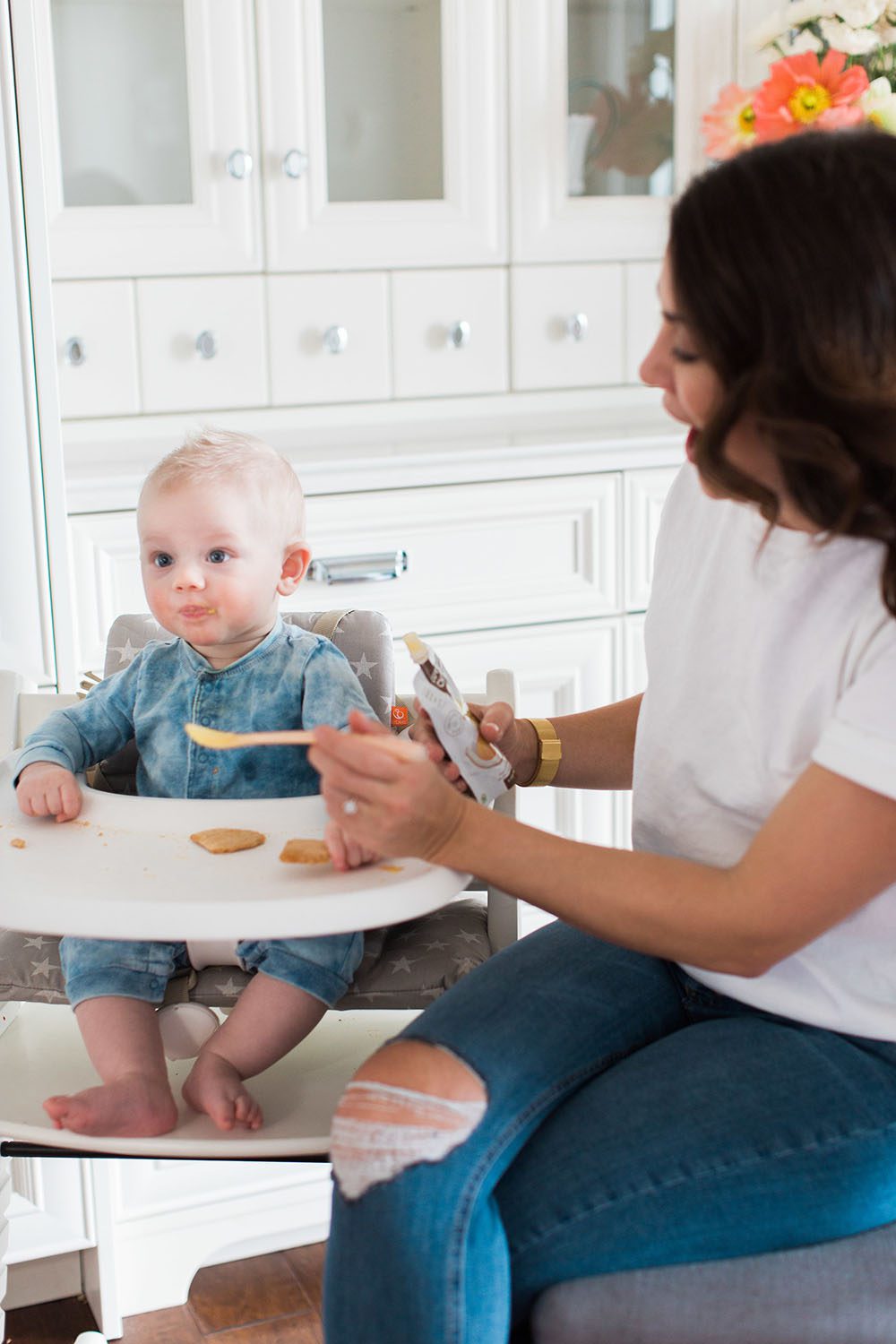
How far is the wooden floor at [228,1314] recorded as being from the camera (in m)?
1.77

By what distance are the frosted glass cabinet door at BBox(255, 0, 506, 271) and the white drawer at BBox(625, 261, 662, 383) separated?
0.88ft

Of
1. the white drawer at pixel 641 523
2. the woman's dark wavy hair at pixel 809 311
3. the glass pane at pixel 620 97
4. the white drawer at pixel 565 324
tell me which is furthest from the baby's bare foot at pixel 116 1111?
the glass pane at pixel 620 97

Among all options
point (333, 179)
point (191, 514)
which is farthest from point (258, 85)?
point (191, 514)

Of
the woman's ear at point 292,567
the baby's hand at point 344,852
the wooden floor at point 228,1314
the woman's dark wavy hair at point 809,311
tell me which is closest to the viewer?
the woman's dark wavy hair at point 809,311

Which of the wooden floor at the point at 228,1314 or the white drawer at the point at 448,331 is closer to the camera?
the wooden floor at the point at 228,1314

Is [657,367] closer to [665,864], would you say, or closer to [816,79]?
[665,864]

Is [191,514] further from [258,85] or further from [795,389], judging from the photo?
[258,85]

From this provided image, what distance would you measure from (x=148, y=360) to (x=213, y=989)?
1165 millimetres

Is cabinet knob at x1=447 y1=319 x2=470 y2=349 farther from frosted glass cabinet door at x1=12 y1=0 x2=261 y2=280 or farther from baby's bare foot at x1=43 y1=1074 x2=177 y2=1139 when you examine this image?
baby's bare foot at x1=43 y1=1074 x2=177 y2=1139

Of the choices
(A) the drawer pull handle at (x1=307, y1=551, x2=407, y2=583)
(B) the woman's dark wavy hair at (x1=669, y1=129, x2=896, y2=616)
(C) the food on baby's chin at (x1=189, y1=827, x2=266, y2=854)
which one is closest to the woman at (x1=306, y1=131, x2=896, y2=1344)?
(B) the woman's dark wavy hair at (x1=669, y1=129, x2=896, y2=616)

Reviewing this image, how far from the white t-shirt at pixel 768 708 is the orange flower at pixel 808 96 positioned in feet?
3.26

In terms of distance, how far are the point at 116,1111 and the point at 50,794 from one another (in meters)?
0.25

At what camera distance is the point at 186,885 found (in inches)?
38.5

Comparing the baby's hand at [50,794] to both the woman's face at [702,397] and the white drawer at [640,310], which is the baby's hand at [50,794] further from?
the white drawer at [640,310]
